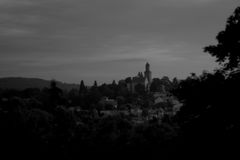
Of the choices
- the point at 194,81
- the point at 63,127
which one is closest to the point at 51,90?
the point at 63,127

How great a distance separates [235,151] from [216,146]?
0.73 meters

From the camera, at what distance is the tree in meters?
16.3

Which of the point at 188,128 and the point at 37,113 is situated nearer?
the point at 188,128

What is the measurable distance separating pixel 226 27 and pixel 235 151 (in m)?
4.84

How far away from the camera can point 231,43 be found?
16.4 meters

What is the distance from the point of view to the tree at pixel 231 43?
53.4 ft

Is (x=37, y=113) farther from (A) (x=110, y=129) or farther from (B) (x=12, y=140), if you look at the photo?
(B) (x=12, y=140)

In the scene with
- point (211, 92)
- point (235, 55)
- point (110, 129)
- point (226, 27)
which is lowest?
point (110, 129)

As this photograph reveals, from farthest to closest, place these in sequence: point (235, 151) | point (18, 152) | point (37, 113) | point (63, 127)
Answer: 1. point (37, 113)
2. point (63, 127)
3. point (18, 152)
4. point (235, 151)

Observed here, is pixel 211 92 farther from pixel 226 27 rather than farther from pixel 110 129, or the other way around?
pixel 110 129

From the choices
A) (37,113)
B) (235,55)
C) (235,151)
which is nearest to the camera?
(235,151)

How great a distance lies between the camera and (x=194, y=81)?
17.2 m

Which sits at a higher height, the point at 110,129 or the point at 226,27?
the point at 226,27

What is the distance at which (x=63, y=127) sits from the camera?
1299 inches
